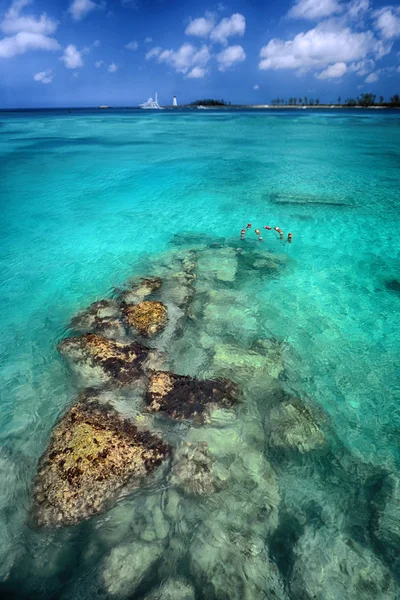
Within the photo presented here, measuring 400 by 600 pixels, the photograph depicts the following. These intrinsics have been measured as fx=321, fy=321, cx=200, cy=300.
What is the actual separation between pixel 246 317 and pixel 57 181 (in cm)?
2206

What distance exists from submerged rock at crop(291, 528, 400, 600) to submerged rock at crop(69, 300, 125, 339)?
5681mm

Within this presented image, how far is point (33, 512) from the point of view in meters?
4.82

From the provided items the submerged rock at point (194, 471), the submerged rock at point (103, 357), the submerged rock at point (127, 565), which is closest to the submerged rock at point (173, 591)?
the submerged rock at point (127, 565)

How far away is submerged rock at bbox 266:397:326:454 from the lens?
229 inches

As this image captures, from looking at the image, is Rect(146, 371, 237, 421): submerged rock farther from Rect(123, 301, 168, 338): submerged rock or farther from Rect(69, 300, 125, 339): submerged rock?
Rect(69, 300, 125, 339): submerged rock

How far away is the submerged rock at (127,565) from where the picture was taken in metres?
4.19

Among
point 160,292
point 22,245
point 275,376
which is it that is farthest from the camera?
point 22,245

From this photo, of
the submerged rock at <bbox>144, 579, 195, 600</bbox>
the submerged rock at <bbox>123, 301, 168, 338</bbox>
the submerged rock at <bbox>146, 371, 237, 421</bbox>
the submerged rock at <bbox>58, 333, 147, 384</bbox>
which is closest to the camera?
the submerged rock at <bbox>144, 579, 195, 600</bbox>

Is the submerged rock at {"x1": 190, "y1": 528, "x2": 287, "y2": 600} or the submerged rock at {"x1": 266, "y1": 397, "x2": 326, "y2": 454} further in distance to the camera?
the submerged rock at {"x1": 266, "y1": 397, "x2": 326, "y2": 454}

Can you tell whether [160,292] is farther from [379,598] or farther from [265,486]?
[379,598]

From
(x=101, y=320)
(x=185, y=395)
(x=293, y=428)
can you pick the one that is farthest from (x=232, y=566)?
(x=101, y=320)

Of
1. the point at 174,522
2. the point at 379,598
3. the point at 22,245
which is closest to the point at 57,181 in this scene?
the point at 22,245

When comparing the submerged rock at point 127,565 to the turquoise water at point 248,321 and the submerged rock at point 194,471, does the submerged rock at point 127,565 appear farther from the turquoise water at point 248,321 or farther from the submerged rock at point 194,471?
the submerged rock at point 194,471

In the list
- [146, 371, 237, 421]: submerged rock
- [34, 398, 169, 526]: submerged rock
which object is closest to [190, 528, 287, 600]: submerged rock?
[34, 398, 169, 526]: submerged rock
